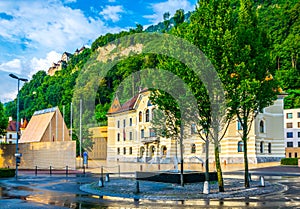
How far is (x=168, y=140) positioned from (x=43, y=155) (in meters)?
24.6

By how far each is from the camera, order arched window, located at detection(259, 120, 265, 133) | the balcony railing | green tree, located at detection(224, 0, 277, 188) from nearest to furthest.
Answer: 1. green tree, located at detection(224, 0, 277, 188)
2. arched window, located at detection(259, 120, 265, 133)
3. the balcony railing

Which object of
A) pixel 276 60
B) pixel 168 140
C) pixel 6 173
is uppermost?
pixel 276 60

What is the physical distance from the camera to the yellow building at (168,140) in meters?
56.6

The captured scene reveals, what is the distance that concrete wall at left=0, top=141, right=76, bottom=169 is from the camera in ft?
145

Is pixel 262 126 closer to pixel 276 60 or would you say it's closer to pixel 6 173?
pixel 276 60

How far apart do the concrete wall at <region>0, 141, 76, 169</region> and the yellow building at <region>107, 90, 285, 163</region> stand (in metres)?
15.7

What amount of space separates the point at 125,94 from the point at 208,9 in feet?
271

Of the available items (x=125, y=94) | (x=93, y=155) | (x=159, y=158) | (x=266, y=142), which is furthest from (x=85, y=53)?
(x=266, y=142)

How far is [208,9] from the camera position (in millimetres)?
20328

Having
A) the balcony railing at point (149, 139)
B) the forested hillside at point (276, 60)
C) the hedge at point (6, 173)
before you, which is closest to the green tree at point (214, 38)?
the hedge at point (6, 173)

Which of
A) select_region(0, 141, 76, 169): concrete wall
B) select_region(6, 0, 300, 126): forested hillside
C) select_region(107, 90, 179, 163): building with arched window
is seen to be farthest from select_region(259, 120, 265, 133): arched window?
select_region(0, 141, 76, 169): concrete wall

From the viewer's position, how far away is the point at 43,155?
4678cm

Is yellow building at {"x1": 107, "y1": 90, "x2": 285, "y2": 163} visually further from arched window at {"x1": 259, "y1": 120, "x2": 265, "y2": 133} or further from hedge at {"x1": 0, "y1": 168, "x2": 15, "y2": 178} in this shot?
hedge at {"x1": 0, "y1": 168, "x2": 15, "y2": 178}

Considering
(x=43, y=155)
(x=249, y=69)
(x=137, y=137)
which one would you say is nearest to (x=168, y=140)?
(x=137, y=137)
